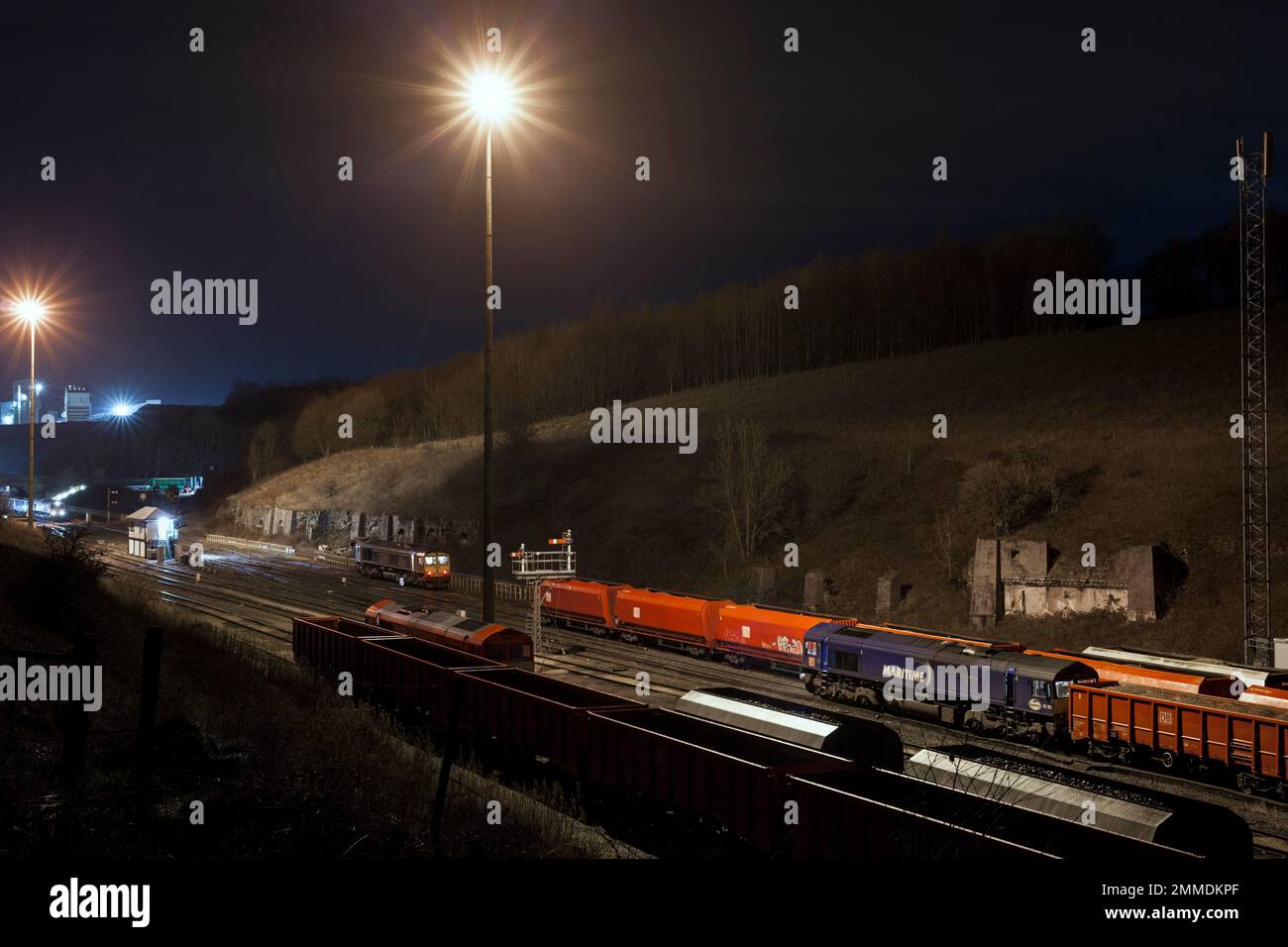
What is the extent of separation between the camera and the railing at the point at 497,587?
53531 mm

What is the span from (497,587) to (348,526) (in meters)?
36.8

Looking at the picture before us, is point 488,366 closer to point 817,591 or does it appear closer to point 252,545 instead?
point 817,591

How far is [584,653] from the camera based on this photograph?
37688 millimetres

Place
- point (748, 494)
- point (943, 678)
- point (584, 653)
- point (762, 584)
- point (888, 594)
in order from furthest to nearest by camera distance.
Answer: point (748, 494), point (762, 584), point (888, 594), point (584, 653), point (943, 678)


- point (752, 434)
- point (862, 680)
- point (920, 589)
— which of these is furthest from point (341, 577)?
point (862, 680)

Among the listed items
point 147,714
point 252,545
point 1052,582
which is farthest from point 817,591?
point 252,545

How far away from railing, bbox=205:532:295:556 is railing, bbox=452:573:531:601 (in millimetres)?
28585

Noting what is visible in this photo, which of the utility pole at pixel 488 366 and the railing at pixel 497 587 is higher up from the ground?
the utility pole at pixel 488 366

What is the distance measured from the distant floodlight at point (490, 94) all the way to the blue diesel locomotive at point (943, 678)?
64.4ft

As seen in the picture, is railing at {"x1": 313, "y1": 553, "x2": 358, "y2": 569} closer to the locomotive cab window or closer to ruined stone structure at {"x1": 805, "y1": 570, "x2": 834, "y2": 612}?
ruined stone structure at {"x1": 805, "y1": 570, "x2": 834, "y2": 612}

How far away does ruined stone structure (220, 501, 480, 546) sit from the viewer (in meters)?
74.7

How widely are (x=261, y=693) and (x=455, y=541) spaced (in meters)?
55.0

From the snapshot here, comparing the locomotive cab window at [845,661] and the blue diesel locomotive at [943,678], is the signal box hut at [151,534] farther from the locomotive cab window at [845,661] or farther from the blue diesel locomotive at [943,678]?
the locomotive cab window at [845,661]

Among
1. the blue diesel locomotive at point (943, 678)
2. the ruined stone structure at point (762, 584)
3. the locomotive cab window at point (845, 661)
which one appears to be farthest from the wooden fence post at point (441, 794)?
the ruined stone structure at point (762, 584)
